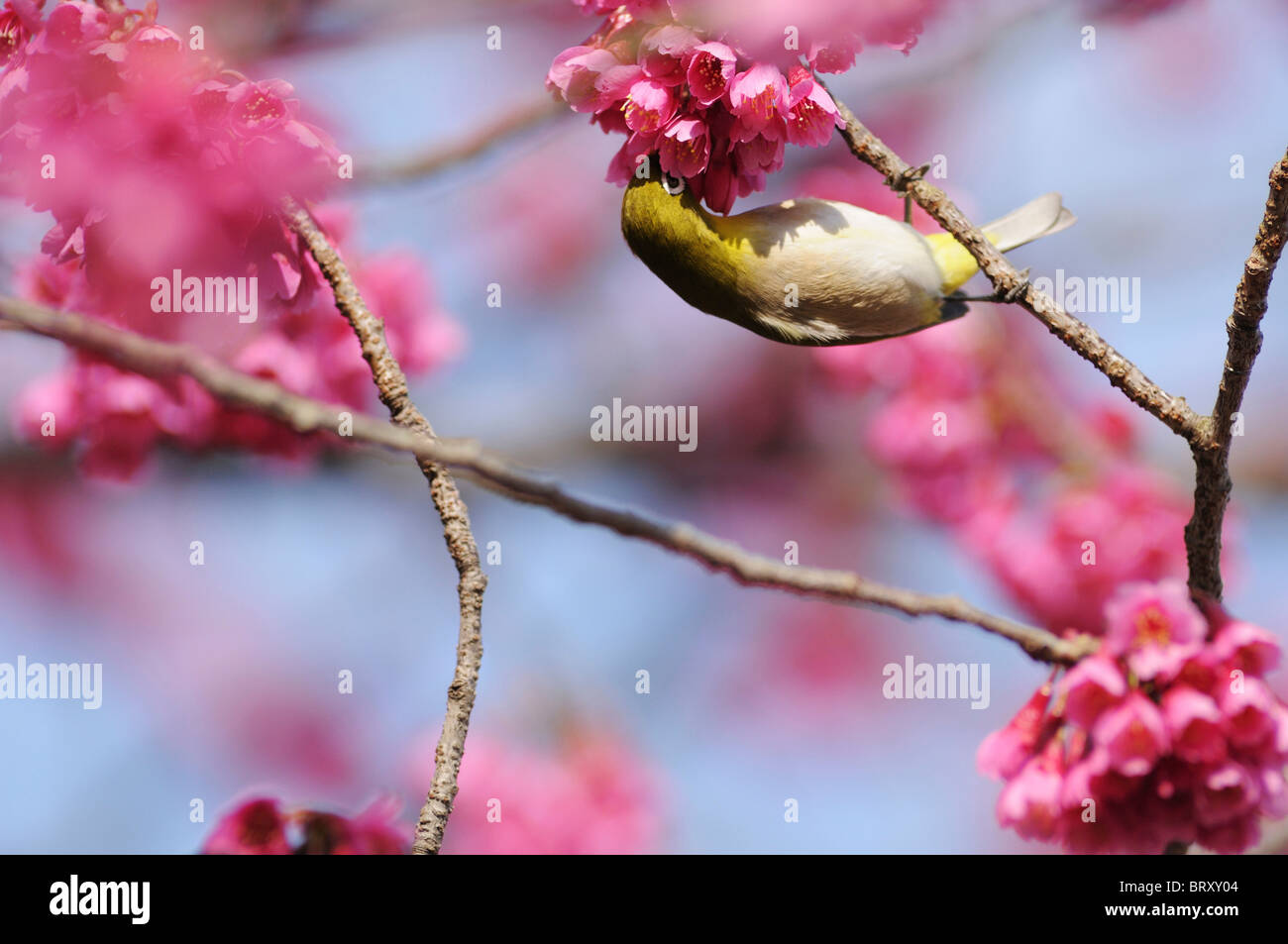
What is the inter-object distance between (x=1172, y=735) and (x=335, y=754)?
149 inches

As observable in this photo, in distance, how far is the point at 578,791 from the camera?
324 centimetres

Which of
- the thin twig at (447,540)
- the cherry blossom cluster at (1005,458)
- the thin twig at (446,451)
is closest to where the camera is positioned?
the thin twig at (446,451)

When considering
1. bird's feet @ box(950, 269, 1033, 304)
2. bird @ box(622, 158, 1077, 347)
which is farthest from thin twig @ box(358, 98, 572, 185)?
bird's feet @ box(950, 269, 1033, 304)

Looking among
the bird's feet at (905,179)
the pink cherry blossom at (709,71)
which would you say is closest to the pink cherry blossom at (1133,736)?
the bird's feet at (905,179)

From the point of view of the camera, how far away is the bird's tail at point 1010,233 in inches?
75.9

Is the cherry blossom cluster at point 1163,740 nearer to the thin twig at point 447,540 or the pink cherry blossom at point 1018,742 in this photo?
the pink cherry blossom at point 1018,742

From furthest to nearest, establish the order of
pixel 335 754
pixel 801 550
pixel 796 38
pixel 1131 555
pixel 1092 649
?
pixel 801 550 < pixel 335 754 < pixel 1131 555 < pixel 1092 649 < pixel 796 38

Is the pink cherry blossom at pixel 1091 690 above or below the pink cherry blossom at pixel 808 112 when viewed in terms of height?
below

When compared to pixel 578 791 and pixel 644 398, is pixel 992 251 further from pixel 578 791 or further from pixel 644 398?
pixel 644 398

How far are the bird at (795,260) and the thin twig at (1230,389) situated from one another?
19.7 inches

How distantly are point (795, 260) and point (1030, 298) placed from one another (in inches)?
18.0

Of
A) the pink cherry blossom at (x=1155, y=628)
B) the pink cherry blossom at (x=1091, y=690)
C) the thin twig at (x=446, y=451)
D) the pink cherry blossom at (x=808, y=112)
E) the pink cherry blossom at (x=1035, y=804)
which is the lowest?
the pink cherry blossom at (x=1035, y=804)

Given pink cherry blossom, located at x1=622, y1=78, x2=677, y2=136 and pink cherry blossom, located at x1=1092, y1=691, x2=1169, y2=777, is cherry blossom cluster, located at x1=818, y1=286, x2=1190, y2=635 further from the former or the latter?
pink cherry blossom, located at x1=622, y1=78, x2=677, y2=136

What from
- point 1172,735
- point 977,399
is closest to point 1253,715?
point 1172,735
